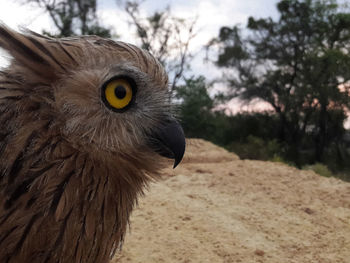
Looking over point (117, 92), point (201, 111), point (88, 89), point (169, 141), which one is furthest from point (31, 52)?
point (201, 111)

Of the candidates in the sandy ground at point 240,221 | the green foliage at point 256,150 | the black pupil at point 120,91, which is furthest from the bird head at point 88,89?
the green foliage at point 256,150

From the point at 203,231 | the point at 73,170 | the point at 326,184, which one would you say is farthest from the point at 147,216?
the point at 326,184

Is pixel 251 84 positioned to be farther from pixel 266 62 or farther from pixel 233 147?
pixel 233 147

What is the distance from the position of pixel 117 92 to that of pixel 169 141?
1.52 ft

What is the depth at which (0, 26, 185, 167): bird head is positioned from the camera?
1711mm

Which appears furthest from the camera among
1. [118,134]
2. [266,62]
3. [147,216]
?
[266,62]

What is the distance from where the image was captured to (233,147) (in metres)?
22.1

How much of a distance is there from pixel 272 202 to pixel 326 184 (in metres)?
2.38

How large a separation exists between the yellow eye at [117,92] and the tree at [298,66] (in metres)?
22.9

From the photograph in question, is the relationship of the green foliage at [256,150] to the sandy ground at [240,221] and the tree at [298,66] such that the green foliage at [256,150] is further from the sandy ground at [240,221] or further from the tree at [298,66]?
the sandy ground at [240,221]

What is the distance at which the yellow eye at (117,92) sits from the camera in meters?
1.78

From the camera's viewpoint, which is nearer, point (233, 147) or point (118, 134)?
point (118, 134)

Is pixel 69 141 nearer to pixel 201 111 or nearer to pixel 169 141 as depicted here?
pixel 169 141

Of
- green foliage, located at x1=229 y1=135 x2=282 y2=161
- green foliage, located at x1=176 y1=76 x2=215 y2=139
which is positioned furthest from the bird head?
green foliage, located at x1=176 y1=76 x2=215 y2=139
